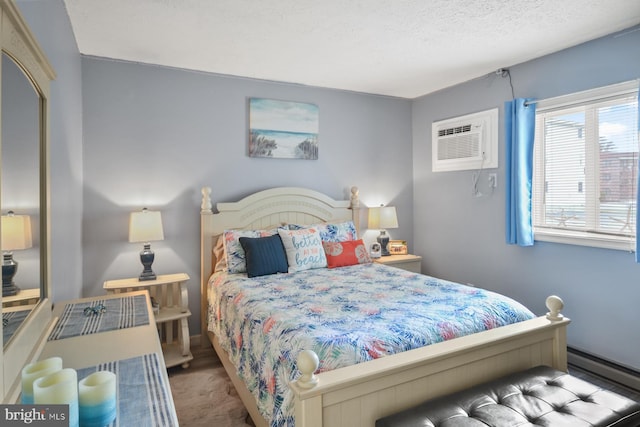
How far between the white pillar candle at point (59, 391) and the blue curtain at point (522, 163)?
324cm

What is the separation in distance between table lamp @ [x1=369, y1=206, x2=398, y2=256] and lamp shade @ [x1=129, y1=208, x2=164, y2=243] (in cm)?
218

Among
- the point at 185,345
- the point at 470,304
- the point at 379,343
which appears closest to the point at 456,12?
the point at 470,304

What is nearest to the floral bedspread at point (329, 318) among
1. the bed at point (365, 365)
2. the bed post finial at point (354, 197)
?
the bed at point (365, 365)

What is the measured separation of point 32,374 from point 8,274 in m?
0.27

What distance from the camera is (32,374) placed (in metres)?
0.89

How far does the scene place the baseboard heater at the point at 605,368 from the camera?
253cm

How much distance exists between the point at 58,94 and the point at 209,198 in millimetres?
1464

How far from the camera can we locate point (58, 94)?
6.50 ft

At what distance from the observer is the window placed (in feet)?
8.54

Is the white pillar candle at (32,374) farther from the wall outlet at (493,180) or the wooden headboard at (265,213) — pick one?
the wall outlet at (493,180)

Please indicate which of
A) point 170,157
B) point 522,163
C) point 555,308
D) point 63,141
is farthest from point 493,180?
point 63,141

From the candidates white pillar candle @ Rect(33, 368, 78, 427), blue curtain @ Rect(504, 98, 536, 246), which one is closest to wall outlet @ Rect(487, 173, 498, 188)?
blue curtain @ Rect(504, 98, 536, 246)

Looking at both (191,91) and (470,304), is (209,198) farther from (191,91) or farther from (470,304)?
(470,304)

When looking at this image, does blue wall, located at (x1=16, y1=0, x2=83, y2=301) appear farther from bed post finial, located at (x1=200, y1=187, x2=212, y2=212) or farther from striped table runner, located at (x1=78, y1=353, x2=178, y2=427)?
bed post finial, located at (x1=200, y1=187, x2=212, y2=212)
